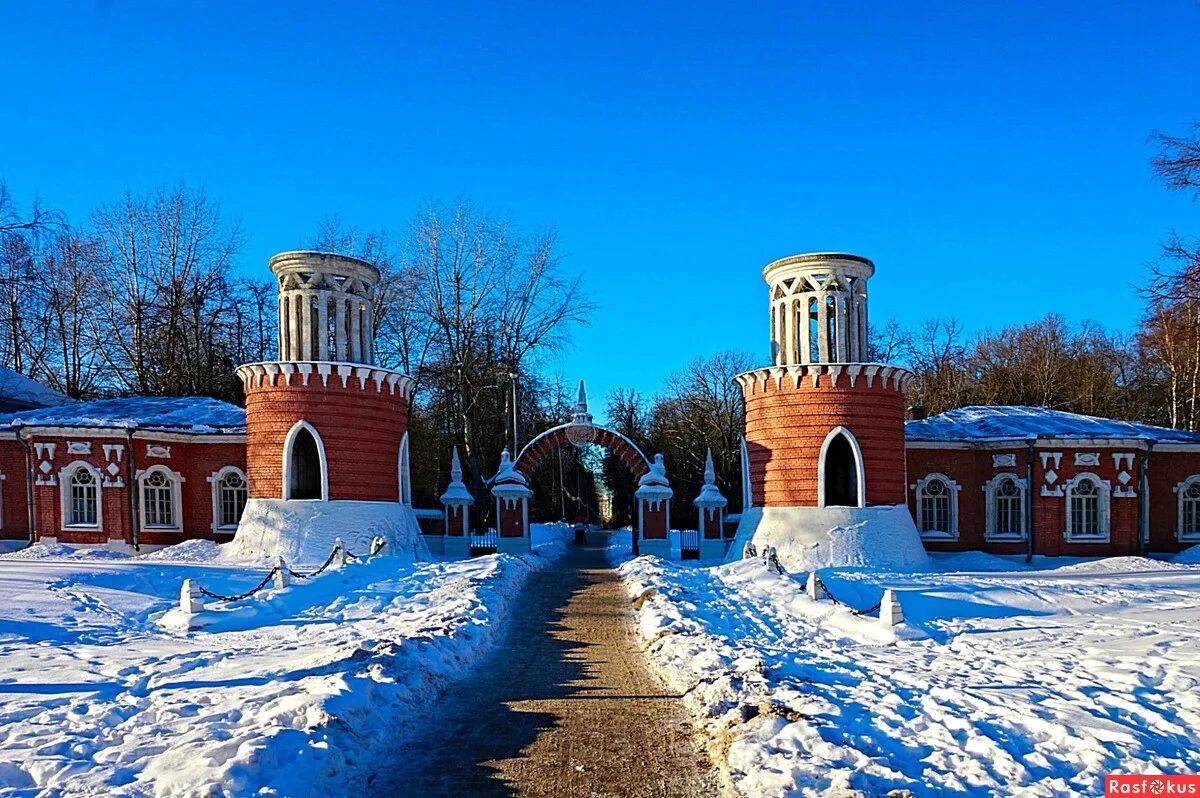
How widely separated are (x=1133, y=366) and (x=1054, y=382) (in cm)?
608

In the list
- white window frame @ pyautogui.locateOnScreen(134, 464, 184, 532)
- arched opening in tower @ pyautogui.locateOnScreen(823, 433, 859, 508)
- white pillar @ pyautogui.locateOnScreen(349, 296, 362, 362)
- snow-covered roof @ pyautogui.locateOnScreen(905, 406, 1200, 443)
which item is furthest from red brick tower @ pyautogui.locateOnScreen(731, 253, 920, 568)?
white window frame @ pyautogui.locateOnScreen(134, 464, 184, 532)

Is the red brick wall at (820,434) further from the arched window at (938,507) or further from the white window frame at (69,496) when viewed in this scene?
the white window frame at (69,496)

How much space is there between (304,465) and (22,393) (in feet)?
43.8

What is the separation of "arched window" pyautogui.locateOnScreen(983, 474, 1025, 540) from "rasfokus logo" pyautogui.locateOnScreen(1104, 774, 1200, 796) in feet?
64.4

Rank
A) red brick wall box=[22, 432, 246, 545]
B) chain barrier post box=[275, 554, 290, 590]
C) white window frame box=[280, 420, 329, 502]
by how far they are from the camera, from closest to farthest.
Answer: chain barrier post box=[275, 554, 290, 590], white window frame box=[280, 420, 329, 502], red brick wall box=[22, 432, 246, 545]

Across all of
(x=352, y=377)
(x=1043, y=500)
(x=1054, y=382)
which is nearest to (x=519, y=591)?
(x=352, y=377)

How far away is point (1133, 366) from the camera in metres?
44.9

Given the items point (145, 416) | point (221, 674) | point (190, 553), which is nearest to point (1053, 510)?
point (221, 674)

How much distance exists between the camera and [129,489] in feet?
74.1

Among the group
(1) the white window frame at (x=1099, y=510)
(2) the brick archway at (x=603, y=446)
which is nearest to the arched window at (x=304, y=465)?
(2) the brick archway at (x=603, y=446)

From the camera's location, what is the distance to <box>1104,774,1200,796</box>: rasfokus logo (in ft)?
19.0

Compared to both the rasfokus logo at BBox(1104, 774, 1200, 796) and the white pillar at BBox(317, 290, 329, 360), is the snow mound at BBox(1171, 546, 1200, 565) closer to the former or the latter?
the rasfokus logo at BBox(1104, 774, 1200, 796)

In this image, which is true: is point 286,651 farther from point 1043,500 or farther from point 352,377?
point 1043,500

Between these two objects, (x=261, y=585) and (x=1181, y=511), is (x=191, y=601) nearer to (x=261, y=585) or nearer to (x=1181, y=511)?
(x=261, y=585)
